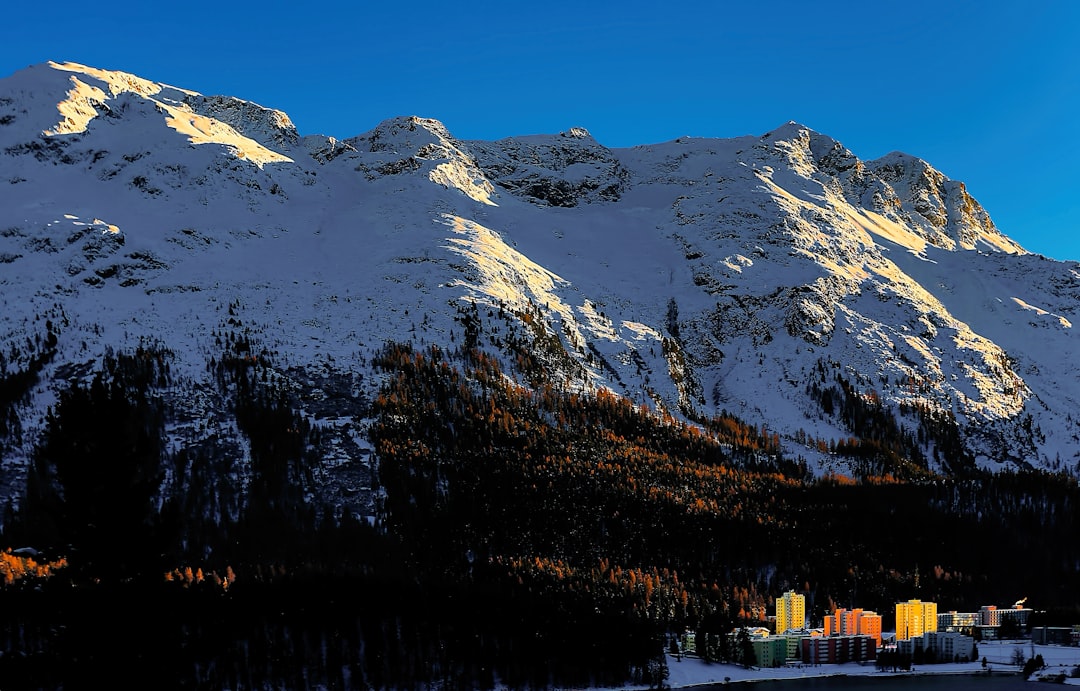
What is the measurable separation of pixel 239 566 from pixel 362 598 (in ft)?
81.5

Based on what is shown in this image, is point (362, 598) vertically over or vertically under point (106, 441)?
under

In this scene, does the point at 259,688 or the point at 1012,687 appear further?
the point at 1012,687

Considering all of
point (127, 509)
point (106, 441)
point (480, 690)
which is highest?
point (106, 441)

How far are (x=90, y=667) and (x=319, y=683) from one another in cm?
13109

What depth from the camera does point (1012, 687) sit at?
17425cm

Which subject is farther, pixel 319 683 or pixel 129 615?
pixel 319 683

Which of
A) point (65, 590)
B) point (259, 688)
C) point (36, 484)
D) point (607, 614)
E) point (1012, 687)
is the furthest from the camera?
point (36, 484)

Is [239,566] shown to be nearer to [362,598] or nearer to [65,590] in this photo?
[362,598]

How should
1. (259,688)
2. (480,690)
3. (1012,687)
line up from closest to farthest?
(259,688) → (480,690) → (1012,687)

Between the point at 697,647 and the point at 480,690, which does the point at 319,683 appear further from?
the point at 697,647

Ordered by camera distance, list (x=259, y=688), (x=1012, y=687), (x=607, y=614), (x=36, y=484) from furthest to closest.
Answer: (x=36, y=484), (x=607, y=614), (x=1012, y=687), (x=259, y=688)

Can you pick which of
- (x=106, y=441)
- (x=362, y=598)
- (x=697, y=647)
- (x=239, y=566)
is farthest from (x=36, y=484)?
(x=106, y=441)

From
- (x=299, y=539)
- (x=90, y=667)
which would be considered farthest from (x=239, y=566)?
(x=90, y=667)

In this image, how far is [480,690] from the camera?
162 m
